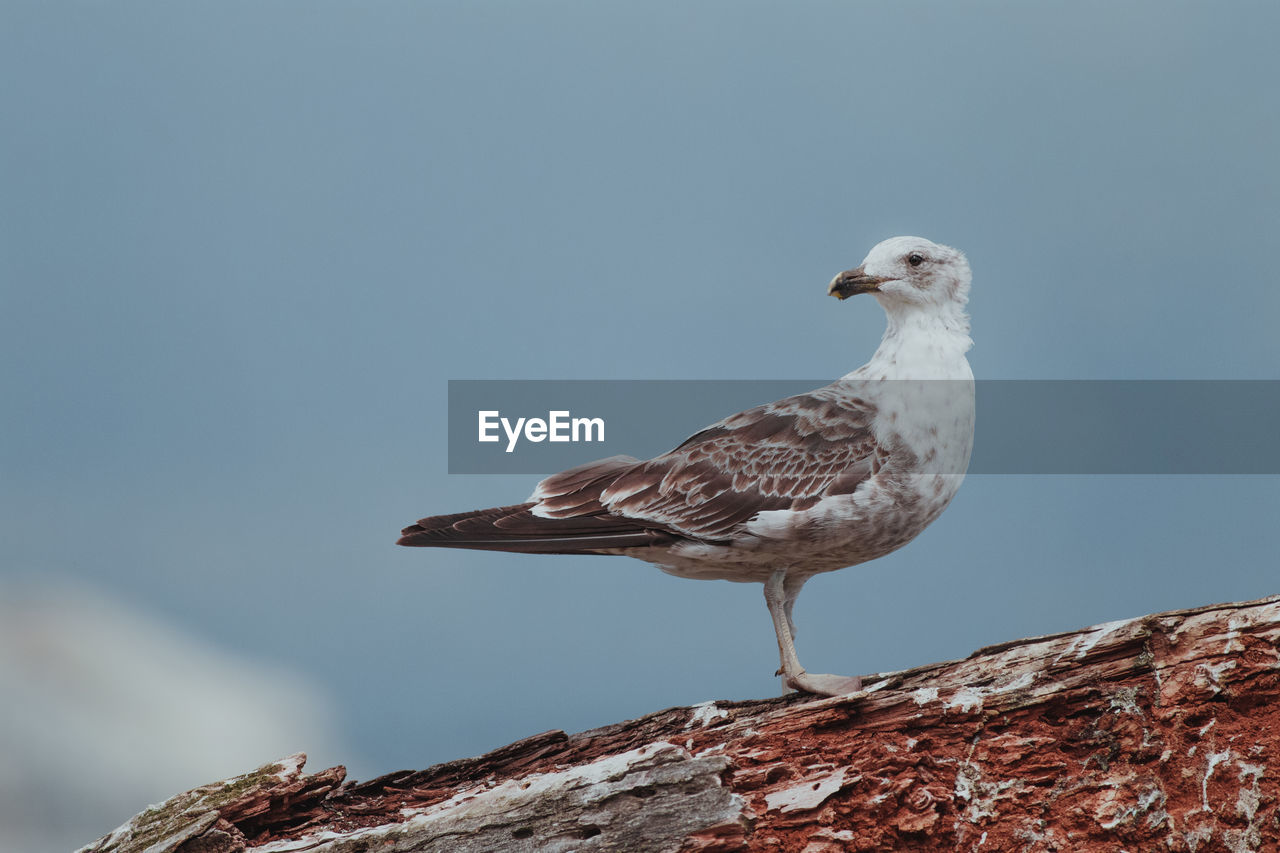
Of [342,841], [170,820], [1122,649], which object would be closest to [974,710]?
[1122,649]

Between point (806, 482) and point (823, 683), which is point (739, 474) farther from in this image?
point (823, 683)

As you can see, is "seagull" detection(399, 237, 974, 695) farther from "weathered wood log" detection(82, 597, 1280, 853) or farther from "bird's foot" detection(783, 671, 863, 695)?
"weathered wood log" detection(82, 597, 1280, 853)

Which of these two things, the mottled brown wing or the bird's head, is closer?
the mottled brown wing

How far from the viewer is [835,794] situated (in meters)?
6.38

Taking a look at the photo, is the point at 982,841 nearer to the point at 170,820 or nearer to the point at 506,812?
the point at 506,812

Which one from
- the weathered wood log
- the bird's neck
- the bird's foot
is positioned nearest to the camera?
the weathered wood log

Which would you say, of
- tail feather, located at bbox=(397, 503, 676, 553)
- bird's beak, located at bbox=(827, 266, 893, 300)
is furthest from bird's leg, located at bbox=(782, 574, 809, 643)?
bird's beak, located at bbox=(827, 266, 893, 300)

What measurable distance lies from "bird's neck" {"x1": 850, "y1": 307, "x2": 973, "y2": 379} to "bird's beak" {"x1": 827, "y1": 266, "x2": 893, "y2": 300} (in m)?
0.30

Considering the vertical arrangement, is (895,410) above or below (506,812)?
above

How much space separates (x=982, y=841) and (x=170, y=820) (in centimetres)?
502

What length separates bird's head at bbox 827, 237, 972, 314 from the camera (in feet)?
26.5

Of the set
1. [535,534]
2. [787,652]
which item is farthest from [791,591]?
[535,534]

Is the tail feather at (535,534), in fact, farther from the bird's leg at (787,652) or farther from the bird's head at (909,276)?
the bird's head at (909,276)

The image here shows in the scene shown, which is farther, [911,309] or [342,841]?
[911,309]
